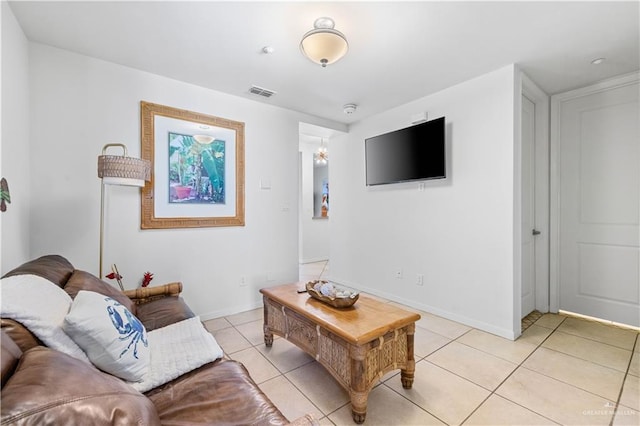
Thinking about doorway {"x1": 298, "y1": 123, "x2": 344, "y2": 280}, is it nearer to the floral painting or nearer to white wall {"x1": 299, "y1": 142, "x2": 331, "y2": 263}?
white wall {"x1": 299, "y1": 142, "x2": 331, "y2": 263}

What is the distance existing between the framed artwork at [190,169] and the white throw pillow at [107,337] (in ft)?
5.16

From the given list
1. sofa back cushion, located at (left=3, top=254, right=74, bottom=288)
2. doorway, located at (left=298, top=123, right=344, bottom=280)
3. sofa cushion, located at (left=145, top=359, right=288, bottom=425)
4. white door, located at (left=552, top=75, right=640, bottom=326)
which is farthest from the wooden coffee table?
doorway, located at (left=298, top=123, right=344, bottom=280)

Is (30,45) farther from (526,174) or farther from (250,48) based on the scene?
(526,174)

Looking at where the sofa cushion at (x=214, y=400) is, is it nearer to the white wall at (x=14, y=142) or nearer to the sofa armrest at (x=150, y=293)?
the sofa armrest at (x=150, y=293)

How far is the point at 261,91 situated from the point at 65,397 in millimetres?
2959

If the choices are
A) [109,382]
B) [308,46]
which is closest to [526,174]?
[308,46]

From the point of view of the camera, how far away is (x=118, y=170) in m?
2.04

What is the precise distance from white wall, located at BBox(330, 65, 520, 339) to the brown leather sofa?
2.44 meters

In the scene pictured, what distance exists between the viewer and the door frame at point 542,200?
3.17 meters

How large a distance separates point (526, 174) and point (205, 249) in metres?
3.51

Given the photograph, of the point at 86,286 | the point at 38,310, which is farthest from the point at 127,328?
the point at 86,286

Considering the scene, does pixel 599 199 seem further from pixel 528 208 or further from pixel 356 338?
pixel 356 338

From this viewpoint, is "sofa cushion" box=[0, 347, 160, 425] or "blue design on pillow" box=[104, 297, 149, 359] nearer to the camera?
"sofa cushion" box=[0, 347, 160, 425]

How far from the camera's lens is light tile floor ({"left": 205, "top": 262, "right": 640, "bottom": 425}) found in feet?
5.31
